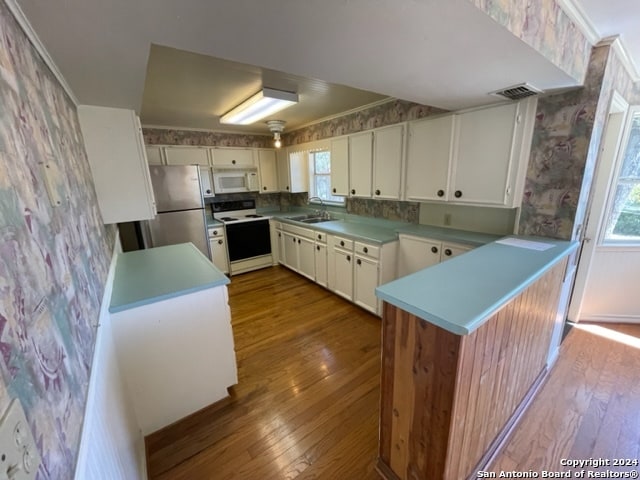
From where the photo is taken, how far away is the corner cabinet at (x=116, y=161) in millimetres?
1681

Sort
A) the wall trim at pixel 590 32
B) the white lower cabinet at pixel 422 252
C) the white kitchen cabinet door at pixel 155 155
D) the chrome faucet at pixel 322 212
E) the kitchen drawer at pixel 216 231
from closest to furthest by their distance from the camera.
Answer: the wall trim at pixel 590 32
the white lower cabinet at pixel 422 252
the white kitchen cabinet door at pixel 155 155
the kitchen drawer at pixel 216 231
the chrome faucet at pixel 322 212

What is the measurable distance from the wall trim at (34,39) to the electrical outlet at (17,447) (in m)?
1.00

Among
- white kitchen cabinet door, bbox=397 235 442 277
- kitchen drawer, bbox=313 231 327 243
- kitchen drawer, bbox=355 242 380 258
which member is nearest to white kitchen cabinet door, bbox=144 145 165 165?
kitchen drawer, bbox=313 231 327 243

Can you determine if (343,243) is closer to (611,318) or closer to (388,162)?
(388,162)

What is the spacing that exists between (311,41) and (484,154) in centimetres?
179

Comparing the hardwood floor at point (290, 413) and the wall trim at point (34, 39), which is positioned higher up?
the wall trim at point (34, 39)

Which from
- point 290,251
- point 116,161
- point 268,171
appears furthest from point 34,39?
point 268,171

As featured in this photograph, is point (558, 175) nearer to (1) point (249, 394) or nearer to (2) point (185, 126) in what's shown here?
(1) point (249, 394)

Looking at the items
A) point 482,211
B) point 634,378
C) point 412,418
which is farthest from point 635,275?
point 412,418

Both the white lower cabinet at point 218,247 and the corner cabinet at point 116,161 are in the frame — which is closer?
the corner cabinet at point 116,161

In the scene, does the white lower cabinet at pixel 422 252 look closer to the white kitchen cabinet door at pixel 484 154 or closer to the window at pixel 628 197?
the white kitchen cabinet door at pixel 484 154

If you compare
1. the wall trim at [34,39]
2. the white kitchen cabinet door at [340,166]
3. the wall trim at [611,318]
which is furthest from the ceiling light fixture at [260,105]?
the wall trim at [611,318]

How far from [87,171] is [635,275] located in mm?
4575

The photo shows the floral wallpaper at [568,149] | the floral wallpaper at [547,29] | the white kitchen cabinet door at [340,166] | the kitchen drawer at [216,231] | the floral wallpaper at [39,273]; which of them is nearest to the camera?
the floral wallpaper at [39,273]
